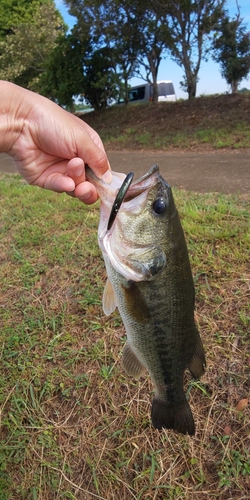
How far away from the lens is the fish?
5.37ft

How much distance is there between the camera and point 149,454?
8.13ft

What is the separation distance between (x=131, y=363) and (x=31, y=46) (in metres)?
18.3

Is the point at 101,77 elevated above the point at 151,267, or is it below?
above

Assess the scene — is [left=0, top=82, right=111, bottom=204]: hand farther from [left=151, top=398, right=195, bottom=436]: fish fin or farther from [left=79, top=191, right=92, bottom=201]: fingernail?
[left=151, top=398, right=195, bottom=436]: fish fin

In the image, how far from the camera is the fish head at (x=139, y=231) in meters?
1.63

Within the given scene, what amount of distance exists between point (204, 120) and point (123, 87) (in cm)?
525

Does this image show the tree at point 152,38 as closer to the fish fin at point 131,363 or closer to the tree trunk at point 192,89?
the tree trunk at point 192,89

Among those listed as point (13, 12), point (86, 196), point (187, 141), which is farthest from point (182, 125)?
point (13, 12)

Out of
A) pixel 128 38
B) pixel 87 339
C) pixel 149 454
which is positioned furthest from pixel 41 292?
pixel 128 38

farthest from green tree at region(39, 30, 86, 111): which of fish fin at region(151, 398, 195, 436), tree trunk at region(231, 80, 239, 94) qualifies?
fish fin at region(151, 398, 195, 436)

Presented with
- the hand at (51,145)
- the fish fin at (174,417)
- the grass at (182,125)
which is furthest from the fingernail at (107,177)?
the grass at (182,125)

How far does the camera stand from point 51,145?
198 centimetres

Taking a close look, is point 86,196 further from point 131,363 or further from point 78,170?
point 131,363

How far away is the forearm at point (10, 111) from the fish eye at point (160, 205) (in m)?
0.90
